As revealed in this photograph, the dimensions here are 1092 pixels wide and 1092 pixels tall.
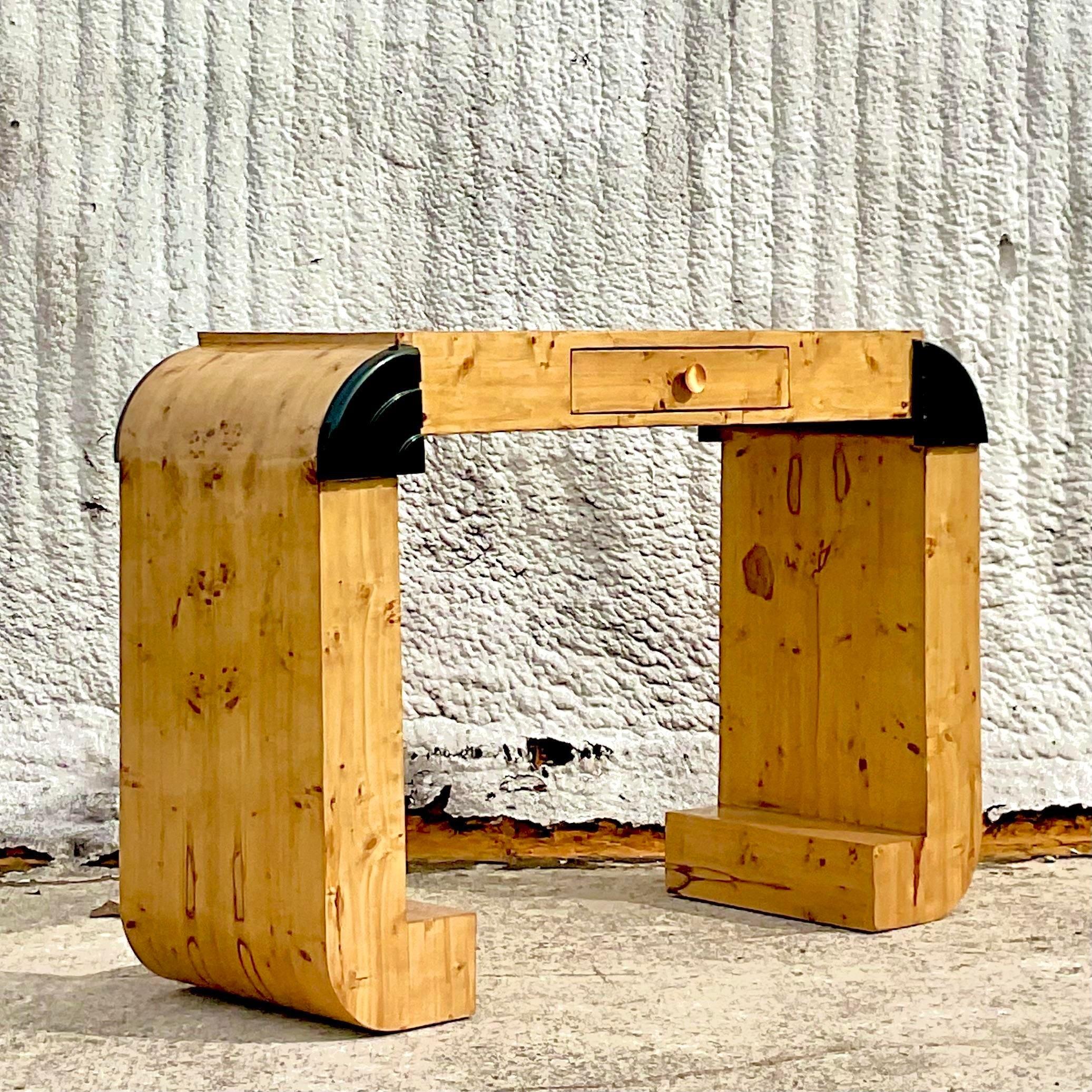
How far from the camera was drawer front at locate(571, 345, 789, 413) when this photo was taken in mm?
2488

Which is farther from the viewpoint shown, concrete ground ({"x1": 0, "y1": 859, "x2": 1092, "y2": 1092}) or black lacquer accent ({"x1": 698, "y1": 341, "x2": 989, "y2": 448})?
black lacquer accent ({"x1": 698, "y1": 341, "x2": 989, "y2": 448})

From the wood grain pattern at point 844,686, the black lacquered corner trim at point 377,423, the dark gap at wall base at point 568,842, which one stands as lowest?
the dark gap at wall base at point 568,842

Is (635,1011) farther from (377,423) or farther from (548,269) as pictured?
(548,269)

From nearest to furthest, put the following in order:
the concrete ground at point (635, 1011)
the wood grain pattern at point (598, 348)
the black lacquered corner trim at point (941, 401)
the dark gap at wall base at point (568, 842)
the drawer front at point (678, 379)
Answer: the concrete ground at point (635, 1011) < the wood grain pattern at point (598, 348) < the drawer front at point (678, 379) < the black lacquered corner trim at point (941, 401) < the dark gap at wall base at point (568, 842)

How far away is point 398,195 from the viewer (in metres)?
3.56

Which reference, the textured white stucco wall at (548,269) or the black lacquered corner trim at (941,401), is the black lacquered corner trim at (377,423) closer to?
the black lacquered corner trim at (941,401)

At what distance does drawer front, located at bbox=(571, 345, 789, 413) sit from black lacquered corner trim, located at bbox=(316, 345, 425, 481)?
26 centimetres

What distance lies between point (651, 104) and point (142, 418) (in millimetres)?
1515

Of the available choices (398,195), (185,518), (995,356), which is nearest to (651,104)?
(398,195)

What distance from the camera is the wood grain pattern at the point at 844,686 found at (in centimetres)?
293

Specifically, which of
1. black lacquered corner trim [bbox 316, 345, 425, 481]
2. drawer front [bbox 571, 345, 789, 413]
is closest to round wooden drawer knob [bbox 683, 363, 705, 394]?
drawer front [bbox 571, 345, 789, 413]

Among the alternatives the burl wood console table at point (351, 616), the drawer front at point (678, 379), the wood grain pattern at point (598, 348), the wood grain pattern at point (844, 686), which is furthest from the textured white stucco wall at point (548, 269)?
the drawer front at point (678, 379)

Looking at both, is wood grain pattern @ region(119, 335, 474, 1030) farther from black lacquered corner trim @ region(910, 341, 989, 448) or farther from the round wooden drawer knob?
black lacquered corner trim @ region(910, 341, 989, 448)

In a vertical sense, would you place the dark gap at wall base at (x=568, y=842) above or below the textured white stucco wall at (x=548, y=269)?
below
